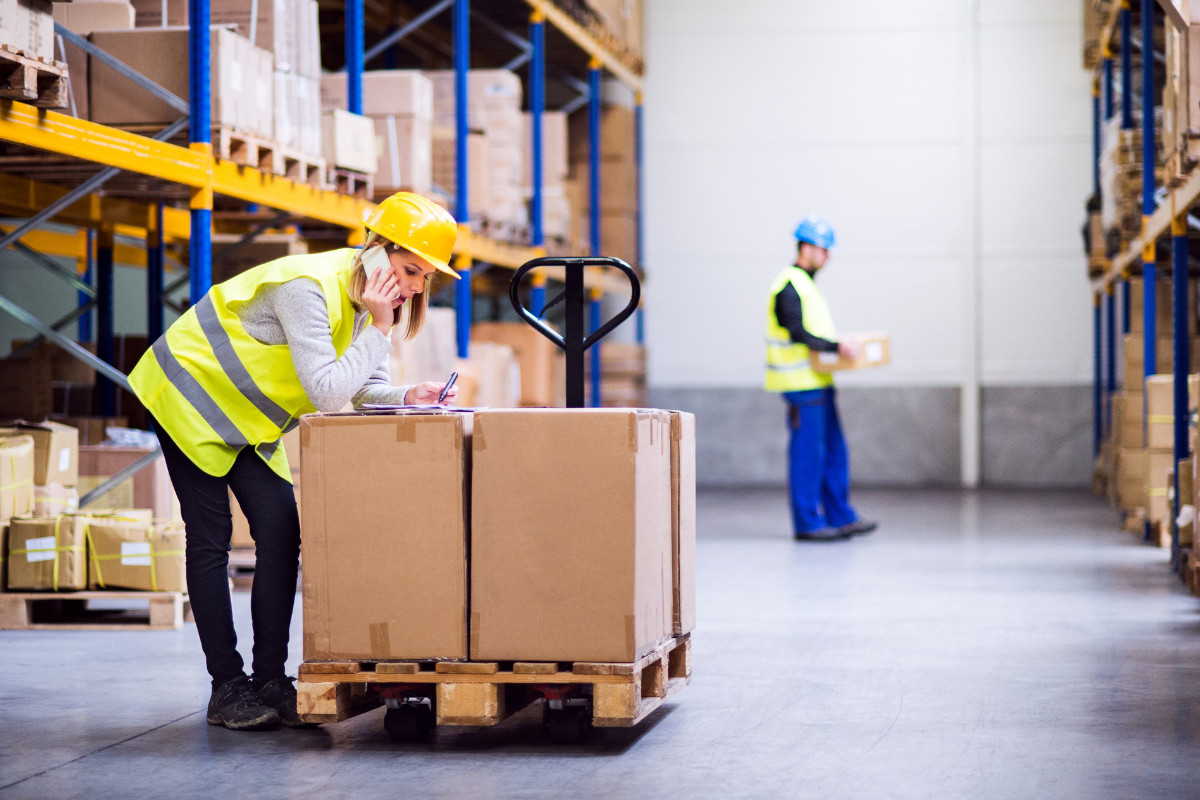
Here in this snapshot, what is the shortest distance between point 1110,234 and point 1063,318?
3878 millimetres

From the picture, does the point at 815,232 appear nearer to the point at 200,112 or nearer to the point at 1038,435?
the point at 200,112

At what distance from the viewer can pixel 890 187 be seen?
1548cm

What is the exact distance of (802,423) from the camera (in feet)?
30.9

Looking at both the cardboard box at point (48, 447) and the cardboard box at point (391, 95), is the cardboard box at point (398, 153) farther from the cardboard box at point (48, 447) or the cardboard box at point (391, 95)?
the cardboard box at point (48, 447)

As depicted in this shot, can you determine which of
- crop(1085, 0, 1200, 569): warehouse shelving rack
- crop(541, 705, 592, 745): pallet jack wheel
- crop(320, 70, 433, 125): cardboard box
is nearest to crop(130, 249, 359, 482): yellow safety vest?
crop(541, 705, 592, 745): pallet jack wheel

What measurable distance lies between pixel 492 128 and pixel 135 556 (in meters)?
5.64

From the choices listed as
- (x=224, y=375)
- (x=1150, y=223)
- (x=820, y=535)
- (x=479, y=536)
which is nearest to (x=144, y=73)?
(x=224, y=375)

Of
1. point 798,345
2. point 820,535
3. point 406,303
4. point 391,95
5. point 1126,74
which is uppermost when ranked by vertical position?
point 1126,74

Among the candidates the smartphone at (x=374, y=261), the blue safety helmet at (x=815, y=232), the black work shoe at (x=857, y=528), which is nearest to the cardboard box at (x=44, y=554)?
the smartphone at (x=374, y=261)

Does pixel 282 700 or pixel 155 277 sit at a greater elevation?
pixel 155 277

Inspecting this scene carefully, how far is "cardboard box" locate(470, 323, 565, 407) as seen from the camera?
461 inches

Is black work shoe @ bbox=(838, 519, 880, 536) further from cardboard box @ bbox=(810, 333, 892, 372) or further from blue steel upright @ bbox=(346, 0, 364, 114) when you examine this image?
blue steel upright @ bbox=(346, 0, 364, 114)

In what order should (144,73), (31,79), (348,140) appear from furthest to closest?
(348,140) < (144,73) < (31,79)

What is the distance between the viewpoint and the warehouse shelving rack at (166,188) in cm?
611
